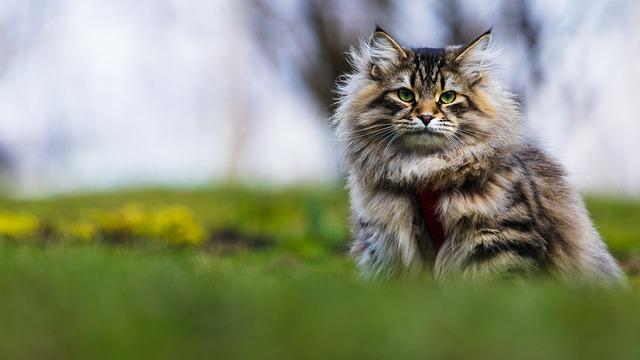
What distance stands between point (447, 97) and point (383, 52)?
0.45m

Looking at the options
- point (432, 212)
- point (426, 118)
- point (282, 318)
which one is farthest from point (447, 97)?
point (282, 318)

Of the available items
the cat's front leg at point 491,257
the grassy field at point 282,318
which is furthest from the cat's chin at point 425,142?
the grassy field at point 282,318

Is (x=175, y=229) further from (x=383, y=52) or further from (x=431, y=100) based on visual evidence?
(x=431, y=100)

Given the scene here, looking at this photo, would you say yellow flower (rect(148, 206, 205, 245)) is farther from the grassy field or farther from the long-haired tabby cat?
the grassy field

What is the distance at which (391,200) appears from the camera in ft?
15.3

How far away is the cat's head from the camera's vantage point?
4598 mm

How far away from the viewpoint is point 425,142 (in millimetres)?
4609

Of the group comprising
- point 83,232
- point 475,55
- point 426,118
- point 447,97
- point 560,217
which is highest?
point 475,55

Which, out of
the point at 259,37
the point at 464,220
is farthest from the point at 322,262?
the point at 259,37

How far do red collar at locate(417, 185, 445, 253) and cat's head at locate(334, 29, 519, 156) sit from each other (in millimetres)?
222

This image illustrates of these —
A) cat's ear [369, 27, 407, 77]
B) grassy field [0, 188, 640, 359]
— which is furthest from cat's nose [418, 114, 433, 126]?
grassy field [0, 188, 640, 359]

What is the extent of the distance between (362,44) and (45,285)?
2626mm

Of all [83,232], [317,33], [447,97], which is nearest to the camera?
[447,97]

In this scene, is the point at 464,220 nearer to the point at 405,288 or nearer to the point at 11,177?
the point at 405,288
